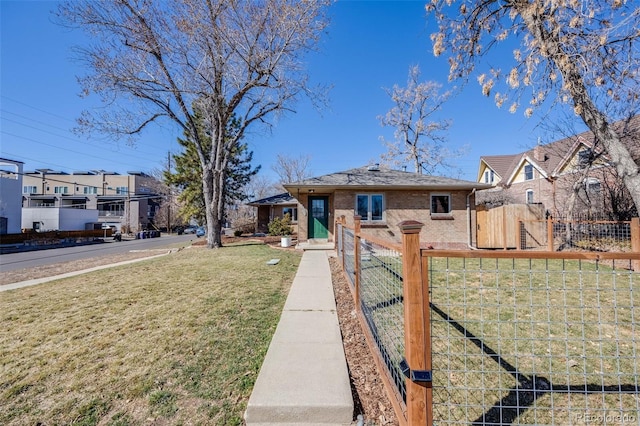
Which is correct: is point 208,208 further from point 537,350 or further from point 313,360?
point 537,350

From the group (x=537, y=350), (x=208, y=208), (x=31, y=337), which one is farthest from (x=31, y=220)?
(x=537, y=350)

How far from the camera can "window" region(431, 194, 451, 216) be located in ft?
40.9

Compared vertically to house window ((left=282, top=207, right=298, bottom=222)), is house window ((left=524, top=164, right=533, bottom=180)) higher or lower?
higher

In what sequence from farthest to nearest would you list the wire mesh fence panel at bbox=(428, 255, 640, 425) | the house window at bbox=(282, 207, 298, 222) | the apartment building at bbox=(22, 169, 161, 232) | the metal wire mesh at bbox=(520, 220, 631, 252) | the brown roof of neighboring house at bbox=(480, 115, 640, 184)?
the apartment building at bbox=(22, 169, 161, 232) → the house window at bbox=(282, 207, 298, 222) → the brown roof of neighboring house at bbox=(480, 115, 640, 184) → the metal wire mesh at bbox=(520, 220, 631, 252) → the wire mesh fence panel at bbox=(428, 255, 640, 425)

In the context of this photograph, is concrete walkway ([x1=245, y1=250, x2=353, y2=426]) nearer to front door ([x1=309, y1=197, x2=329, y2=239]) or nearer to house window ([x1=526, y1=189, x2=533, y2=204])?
front door ([x1=309, y1=197, x2=329, y2=239])

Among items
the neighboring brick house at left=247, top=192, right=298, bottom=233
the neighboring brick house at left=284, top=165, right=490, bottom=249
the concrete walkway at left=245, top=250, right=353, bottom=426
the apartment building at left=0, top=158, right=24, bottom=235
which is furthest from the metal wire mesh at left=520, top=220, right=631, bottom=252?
the apartment building at left=0, top=158, right=24, bottom=235

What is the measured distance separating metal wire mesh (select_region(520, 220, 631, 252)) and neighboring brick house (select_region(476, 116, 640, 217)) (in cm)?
241

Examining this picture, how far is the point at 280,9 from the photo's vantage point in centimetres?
1120

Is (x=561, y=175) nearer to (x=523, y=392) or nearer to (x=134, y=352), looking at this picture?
(x=523, y=392)

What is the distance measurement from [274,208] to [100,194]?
131 ft

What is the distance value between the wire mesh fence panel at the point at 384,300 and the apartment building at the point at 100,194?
4499 cm

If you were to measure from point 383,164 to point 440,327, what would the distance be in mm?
22768

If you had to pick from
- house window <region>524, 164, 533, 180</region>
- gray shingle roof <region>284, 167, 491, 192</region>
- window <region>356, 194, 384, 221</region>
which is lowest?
window <region>356, 194, 384, 221</region>

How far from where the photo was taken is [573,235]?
1173 centimetres
